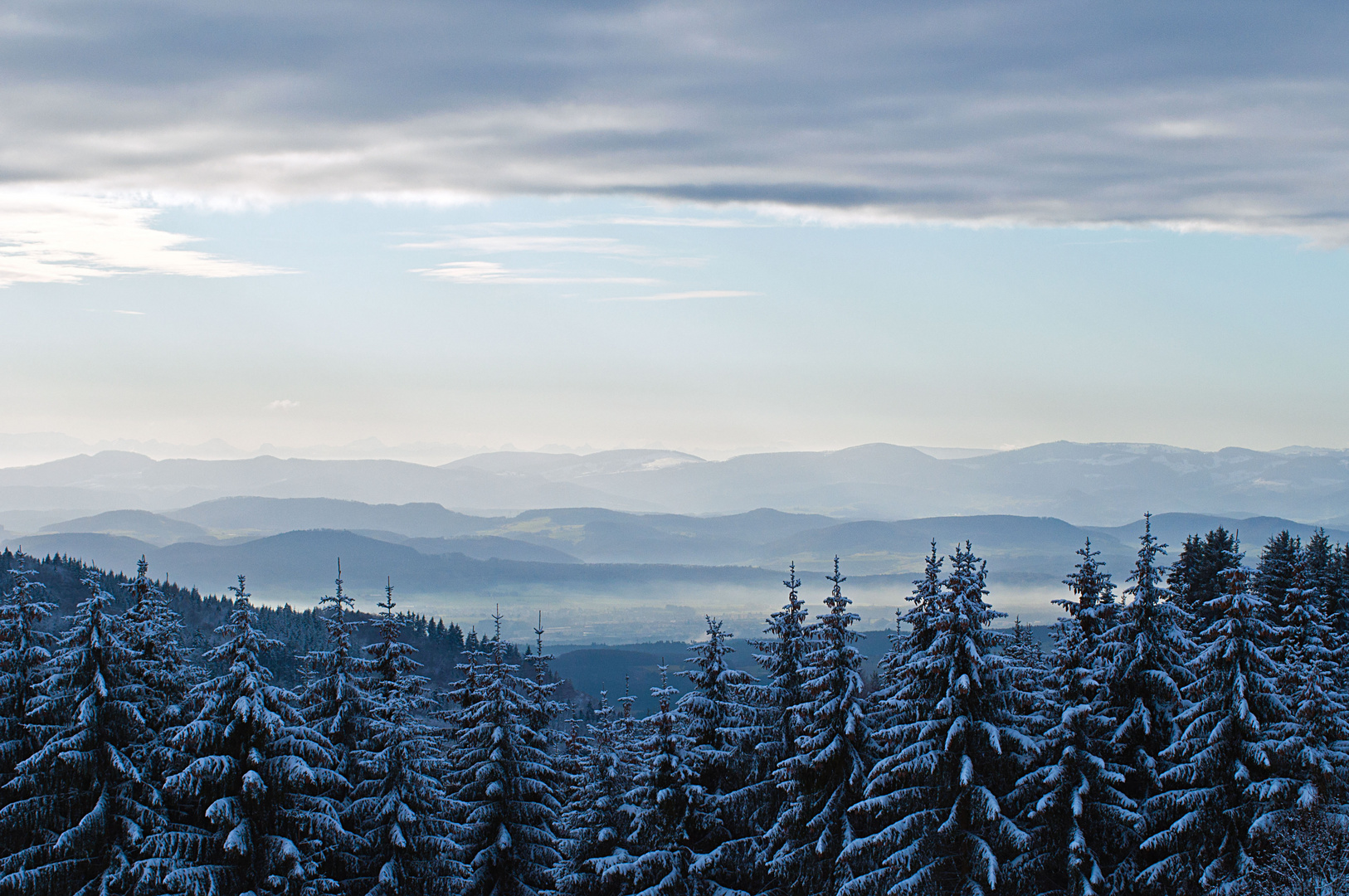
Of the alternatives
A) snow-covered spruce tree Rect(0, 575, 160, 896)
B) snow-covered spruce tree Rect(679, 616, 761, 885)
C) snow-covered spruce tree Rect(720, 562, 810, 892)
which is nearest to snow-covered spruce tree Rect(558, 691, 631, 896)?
snow-covered spruce tree Rect(679, 616, 761, 885)

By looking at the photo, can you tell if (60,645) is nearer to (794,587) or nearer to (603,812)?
(603,812)

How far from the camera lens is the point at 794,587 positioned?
118 feet

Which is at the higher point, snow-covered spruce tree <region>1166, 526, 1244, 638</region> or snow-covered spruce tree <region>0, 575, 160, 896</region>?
snow-covered spruce tree <region>1166, 526, 1244, 638</region>

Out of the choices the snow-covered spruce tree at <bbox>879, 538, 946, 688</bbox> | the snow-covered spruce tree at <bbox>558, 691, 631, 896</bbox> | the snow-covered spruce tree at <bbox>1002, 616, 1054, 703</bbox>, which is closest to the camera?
the snow-covered spruce tree at <bbox>1002, 616, 1054, 703</bbox>

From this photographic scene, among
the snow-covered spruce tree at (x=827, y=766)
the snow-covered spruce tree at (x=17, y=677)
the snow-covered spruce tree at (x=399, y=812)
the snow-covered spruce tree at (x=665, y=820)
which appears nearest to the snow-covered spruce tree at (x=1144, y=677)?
the snow-covered spruce tree at (x=827, y=766)

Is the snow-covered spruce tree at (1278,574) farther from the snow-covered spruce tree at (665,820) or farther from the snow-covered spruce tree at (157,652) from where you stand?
the snow-covered spruce tree at (157,652)

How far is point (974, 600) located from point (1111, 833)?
7995mm

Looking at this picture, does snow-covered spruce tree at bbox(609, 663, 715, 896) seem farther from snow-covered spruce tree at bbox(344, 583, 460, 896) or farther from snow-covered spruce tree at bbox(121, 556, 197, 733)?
snow-covered spruce tree at bbox(121, 556, 197, 733)

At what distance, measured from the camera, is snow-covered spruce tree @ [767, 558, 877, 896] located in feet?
112

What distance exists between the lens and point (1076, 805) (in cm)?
3175

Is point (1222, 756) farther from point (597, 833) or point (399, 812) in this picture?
point (399, 812)

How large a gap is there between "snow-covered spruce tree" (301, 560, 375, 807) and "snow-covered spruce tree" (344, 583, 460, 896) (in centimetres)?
50

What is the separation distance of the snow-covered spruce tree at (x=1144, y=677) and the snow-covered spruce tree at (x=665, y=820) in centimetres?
1301

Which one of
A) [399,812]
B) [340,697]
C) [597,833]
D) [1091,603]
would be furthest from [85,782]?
[1091,603]
